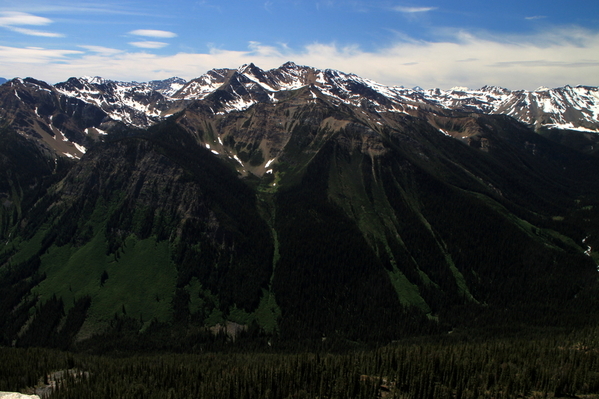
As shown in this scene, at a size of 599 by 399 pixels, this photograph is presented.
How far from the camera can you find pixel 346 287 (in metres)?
200

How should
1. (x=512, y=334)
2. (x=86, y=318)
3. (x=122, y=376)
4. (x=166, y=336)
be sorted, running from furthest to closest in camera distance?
(x=86, y=318), (x=166, y=336), (x=512, y=334), (x=122, y=376)

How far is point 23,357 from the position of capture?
10569 cm

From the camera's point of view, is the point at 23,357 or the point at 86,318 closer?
the point at 23,357

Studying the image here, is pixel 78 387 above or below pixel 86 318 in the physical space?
above

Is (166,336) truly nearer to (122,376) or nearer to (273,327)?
(273,327)

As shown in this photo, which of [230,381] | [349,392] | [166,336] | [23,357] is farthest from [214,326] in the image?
[349,392]

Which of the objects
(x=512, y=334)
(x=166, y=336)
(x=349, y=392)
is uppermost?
(x=349, y=392)

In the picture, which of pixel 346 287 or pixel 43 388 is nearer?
pixel 43 388

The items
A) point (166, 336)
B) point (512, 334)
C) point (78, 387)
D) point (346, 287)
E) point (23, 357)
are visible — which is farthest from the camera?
point (346, 287)

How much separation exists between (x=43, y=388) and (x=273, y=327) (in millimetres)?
97538

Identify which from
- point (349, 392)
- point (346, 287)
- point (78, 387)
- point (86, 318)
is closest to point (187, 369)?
point (78, 387)

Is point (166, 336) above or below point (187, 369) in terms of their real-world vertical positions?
below

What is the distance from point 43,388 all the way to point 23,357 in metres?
27.2

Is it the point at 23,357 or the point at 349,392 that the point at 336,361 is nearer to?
the point at 349,392
